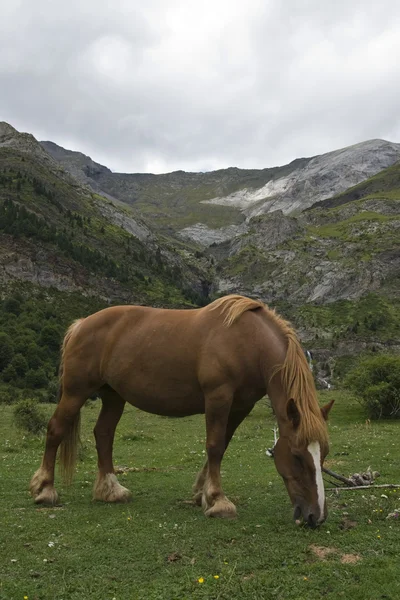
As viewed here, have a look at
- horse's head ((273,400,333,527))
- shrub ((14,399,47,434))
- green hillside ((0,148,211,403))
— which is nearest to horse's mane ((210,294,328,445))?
horse's head ((273,400,333,527))

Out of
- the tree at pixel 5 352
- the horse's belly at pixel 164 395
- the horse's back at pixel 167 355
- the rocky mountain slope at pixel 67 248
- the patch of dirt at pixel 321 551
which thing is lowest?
the tree at pixel 5 352

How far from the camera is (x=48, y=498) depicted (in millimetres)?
9039

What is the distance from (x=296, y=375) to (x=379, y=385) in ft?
93.2

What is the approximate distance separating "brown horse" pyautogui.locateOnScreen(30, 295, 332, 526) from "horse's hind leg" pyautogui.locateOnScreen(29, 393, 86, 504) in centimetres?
2

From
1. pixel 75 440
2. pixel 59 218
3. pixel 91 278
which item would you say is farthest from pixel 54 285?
pixel 75 440

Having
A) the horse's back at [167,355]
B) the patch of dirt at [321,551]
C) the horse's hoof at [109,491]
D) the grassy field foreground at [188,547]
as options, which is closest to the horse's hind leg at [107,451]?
the horse's hoof at [109,491]

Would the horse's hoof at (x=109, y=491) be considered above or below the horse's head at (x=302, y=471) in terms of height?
below

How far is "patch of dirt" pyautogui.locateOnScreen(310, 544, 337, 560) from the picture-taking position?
6.11m

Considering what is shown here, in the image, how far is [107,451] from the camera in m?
9.91

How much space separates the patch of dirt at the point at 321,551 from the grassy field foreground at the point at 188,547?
0.01 metres

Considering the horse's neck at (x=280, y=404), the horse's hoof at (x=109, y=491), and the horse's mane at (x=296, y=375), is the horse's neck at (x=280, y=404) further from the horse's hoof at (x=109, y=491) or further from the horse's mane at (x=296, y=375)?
the horse's hoof at (x=109, y=491)

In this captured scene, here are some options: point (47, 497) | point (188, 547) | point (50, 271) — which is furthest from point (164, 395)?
point (50, 271)

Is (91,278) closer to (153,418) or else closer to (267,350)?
(153,418)

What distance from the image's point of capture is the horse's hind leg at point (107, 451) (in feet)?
30.8
